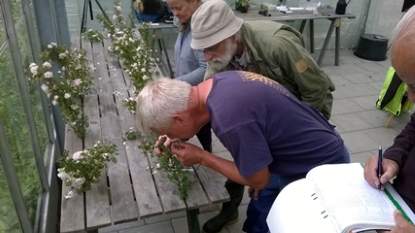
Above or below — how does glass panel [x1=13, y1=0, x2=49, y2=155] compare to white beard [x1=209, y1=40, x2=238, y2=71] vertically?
below

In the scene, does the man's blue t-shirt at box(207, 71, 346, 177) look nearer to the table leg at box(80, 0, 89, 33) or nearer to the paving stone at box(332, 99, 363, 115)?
the paving stone at box(332, 99, 363, 115)

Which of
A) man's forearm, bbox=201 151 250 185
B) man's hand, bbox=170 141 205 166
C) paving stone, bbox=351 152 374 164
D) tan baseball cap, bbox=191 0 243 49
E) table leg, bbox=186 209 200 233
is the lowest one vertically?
paving stone, bbox=351 152 374 164

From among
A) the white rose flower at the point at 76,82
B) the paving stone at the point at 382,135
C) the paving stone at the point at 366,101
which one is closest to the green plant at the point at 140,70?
the white rose flower at the point at 76,82

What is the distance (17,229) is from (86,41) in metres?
2.56

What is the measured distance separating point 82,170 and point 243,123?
2.83 feet

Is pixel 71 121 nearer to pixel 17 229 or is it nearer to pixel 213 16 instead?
pixel 17 229

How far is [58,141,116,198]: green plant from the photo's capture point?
166 centimetres

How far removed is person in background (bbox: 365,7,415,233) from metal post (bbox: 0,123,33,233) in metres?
1.48

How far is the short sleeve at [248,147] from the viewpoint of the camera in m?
1.23

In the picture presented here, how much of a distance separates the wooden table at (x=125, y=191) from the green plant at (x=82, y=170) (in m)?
0.04

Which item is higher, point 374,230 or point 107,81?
point 374,230

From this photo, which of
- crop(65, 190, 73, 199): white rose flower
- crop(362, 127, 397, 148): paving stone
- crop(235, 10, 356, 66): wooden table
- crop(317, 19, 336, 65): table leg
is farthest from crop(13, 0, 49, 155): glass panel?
crop(317, 19, 336, 65): table leg

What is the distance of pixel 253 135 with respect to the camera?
124cm

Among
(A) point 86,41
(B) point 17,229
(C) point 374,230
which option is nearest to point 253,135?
(C) point 374,230
